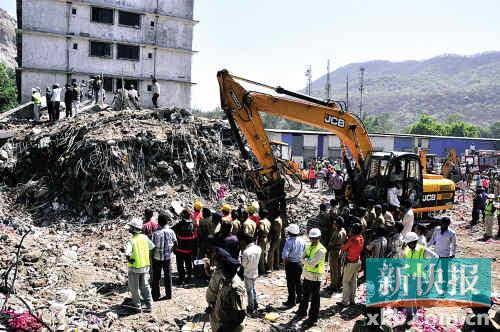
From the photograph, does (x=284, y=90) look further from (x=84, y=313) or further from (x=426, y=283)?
(x=84, y=313)

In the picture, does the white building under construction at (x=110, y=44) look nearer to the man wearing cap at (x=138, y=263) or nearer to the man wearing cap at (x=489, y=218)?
the man wearing cap at (x=489, y=218)


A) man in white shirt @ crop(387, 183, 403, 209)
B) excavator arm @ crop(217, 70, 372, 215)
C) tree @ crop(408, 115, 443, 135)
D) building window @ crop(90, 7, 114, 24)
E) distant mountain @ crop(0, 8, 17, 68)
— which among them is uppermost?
distant mountain @ crop(0, 8, 17, 68)

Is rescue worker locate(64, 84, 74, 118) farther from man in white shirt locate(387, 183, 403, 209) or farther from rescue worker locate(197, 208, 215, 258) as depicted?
man in white shirt locate(387, 183, 403, 209)

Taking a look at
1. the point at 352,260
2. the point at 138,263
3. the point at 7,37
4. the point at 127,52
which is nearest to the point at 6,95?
the point at 127,52

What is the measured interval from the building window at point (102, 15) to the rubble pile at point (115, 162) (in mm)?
15211

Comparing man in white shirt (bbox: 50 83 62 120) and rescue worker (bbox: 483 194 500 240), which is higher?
man in white shirt (bbox: 50 83 62 120)

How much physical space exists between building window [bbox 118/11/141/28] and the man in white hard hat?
2699cm

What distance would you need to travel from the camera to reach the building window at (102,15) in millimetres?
29047

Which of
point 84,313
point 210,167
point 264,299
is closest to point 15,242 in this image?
point 84,313

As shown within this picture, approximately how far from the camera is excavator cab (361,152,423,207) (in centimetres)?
1244

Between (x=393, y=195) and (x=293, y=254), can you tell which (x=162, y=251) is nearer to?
(x=293, y=254)

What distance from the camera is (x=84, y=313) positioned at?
7.18 metres

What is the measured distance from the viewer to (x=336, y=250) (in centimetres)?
892

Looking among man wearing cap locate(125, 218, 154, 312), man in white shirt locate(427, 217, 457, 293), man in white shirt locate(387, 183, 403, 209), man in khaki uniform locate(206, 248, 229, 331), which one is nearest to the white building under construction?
man in white shirt locate(387, 183, 403, 209)
